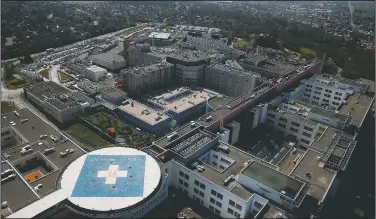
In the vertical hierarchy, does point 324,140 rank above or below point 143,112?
above

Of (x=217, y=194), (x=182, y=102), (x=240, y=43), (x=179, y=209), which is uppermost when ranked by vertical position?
(x=217, y=194)

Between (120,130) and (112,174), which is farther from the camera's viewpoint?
(120,130)

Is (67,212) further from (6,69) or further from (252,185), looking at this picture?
(6,69)

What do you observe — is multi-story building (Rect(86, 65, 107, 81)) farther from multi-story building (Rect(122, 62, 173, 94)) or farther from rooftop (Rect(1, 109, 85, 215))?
rooftop (Rect(1, 109, 85, 215))

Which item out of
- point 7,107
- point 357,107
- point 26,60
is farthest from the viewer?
point 26,60

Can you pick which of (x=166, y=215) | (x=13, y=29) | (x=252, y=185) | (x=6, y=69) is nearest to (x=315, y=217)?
(x=252, y=185)

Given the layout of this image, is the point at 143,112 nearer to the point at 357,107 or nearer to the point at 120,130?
the point at 120,130

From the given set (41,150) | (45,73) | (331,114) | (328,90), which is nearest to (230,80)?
(328,90)
